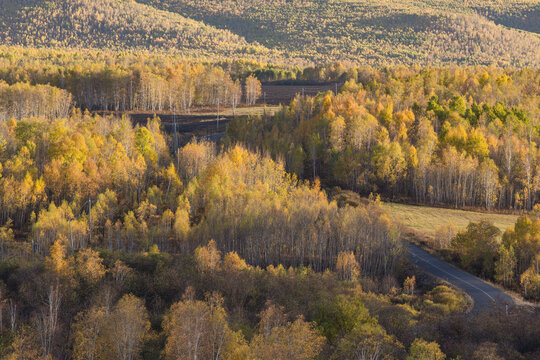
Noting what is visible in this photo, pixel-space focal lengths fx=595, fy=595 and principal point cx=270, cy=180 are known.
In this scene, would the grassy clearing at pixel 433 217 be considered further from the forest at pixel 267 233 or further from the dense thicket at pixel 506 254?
the dense thicket at pixel 506 254

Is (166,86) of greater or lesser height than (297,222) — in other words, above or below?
above

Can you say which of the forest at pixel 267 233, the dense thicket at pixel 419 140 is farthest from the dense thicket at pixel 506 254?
the dense thicket at pixel 419 140

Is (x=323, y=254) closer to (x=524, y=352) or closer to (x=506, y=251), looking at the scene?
(x=506, y=251)

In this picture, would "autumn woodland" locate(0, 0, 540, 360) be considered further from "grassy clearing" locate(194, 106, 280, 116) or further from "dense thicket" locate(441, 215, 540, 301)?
"grassy clearing" locate(194, 106, 280, 116)

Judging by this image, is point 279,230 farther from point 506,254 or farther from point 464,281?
point 506,254

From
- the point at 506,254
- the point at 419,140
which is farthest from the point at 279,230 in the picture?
the point at 419,140

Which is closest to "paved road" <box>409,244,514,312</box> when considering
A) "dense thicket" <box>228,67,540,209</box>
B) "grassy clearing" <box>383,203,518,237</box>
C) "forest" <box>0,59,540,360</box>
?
"forest" <box>0,59,540,360</box>

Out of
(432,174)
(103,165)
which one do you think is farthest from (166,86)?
(432,174)
